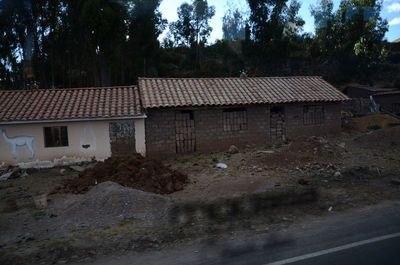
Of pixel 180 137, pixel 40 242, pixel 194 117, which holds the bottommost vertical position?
pixel 40 242

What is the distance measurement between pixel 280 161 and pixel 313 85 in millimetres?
9122

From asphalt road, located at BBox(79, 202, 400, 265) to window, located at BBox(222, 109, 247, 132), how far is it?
9262 mm

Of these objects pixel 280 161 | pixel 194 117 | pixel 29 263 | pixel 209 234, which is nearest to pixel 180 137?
pixel 194 117

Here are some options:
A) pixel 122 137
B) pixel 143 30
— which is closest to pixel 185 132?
pixel 122 137

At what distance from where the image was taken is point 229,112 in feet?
50.6

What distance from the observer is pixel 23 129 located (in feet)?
42.4

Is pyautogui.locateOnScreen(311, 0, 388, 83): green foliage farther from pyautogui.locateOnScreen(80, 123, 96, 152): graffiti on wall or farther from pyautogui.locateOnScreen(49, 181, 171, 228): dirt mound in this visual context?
pyautogui.locateOnScreen(49, 181, 171, 228): dirt mound

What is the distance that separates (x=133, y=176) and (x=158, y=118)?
478cm

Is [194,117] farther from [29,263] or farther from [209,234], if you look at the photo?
[29,263]

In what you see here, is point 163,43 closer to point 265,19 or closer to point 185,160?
point 265,19

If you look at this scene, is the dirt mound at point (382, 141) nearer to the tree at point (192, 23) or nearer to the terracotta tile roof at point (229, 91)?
the terracotta tile roof at point (229, 91)

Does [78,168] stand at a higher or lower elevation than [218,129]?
lower

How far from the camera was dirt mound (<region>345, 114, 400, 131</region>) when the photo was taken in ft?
63.6

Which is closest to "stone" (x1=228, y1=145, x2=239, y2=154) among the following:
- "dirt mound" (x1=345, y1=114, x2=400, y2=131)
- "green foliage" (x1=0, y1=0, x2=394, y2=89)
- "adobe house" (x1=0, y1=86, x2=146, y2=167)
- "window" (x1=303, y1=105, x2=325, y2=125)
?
"adobe house" (x1=0, y1=86, x2=146, y2=167)
